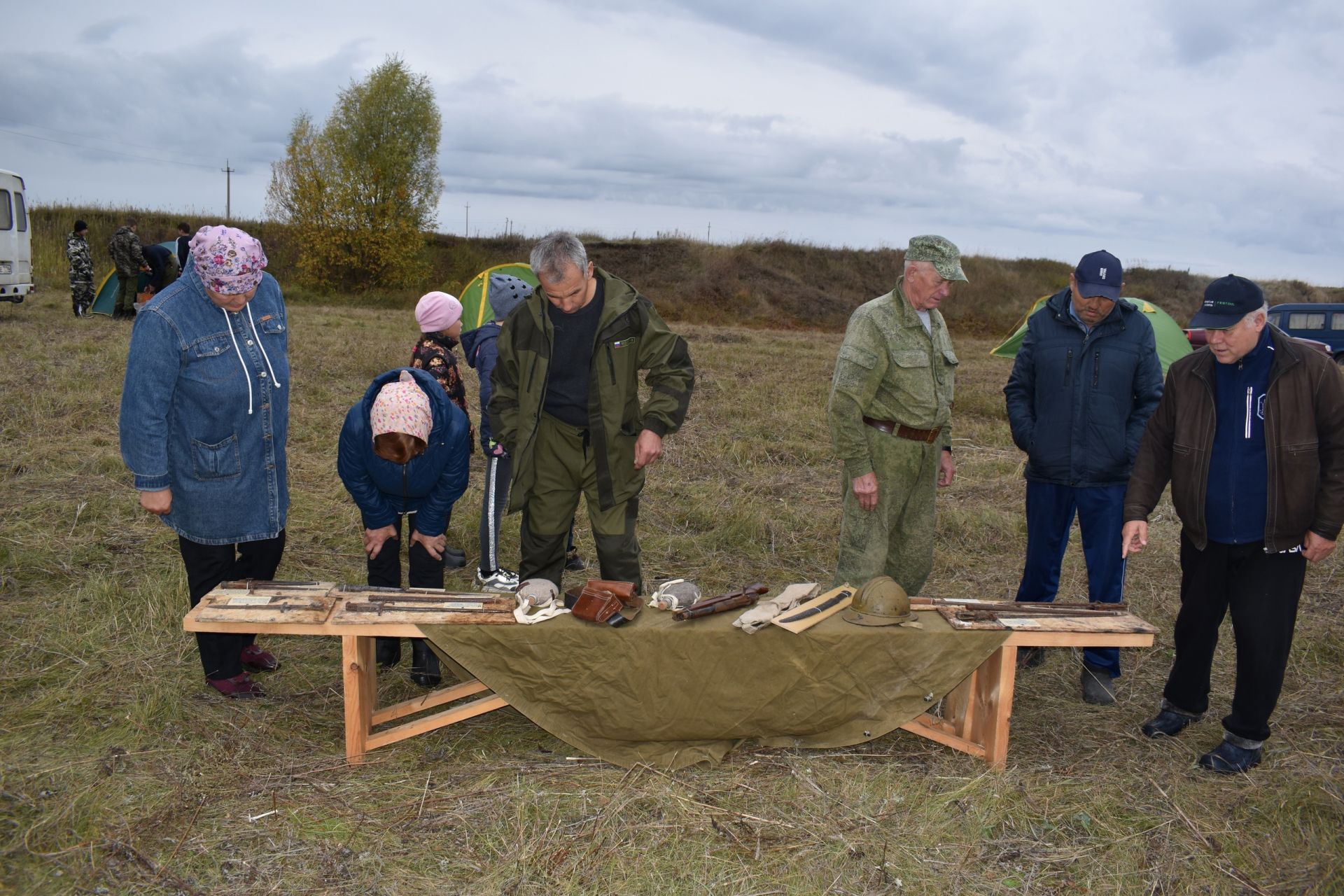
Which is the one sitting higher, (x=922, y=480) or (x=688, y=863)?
(x=922, y=480)

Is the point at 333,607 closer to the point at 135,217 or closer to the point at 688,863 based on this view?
the point at 688,863

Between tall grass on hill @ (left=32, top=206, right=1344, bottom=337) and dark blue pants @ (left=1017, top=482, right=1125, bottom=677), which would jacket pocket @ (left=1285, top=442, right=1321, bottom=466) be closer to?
dark blue pants @ (left=1017, top=482, right=1125, bottom=677)

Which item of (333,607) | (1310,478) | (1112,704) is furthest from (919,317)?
(333,607)

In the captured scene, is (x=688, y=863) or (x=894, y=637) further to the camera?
(x=894, y=637)

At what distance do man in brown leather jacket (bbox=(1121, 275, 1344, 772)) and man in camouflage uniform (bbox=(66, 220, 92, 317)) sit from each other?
614 inches

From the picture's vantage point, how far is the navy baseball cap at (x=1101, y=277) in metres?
3.82

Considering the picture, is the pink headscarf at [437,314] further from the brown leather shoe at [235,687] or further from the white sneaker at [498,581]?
the brown leather shoe at [235,687]

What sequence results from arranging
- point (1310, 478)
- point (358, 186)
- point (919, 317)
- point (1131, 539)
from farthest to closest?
point (358, 186) → point (919, 317) → point (1131, 539) → point (1310, 478)

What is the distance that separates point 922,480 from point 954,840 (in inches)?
61.2

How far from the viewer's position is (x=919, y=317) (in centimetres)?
387

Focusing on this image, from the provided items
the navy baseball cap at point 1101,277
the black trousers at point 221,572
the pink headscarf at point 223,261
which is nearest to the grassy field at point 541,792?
the black trousers at point 221,572

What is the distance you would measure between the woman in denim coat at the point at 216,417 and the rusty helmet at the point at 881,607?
7.22 ft

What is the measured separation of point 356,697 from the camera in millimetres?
3227

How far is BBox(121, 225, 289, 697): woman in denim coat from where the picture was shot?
3.28m
